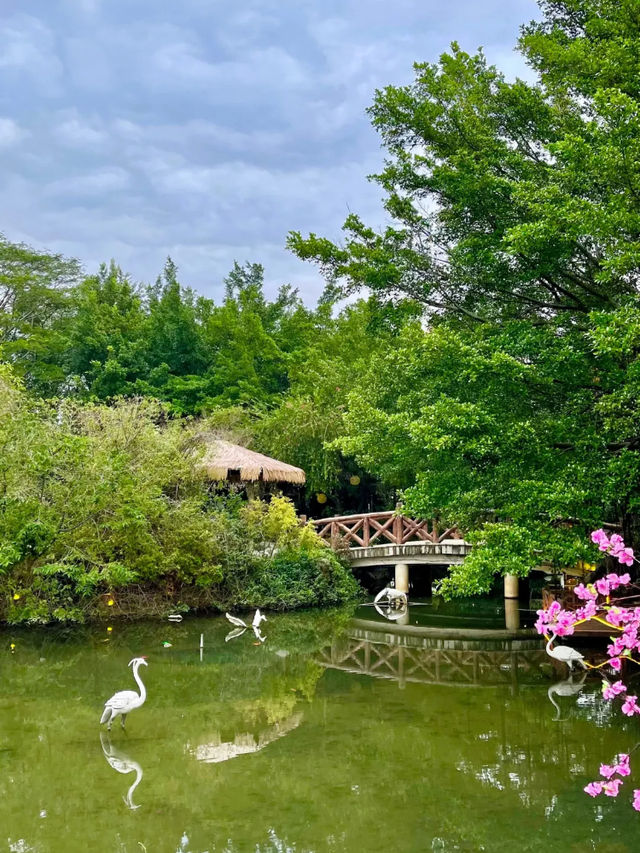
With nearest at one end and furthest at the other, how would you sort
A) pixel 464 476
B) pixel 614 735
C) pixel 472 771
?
1. pixel 472 771
2. pixel 614 735
3. pixel 464 476

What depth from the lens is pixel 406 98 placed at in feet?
32.6

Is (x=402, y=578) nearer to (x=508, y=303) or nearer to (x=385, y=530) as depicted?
(x=385, y=530)

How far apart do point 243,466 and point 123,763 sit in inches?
391

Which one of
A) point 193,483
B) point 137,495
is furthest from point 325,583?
point 137,495

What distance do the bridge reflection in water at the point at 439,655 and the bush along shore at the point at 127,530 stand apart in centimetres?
238

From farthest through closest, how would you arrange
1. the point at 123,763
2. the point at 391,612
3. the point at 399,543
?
1. the point at 399,543
2. the point at 391,612
3. the point at 123,763

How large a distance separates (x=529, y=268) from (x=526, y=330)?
0.85 m

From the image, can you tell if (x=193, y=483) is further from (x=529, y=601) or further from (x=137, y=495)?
(x=529, y=601)

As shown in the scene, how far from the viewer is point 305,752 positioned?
626 centimetres

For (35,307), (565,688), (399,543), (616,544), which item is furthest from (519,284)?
(35,307)

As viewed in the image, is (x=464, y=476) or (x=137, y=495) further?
(x=137, y=495)

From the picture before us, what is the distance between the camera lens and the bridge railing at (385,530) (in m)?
15.8

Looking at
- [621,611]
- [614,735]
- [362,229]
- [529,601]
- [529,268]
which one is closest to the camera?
[621,611]

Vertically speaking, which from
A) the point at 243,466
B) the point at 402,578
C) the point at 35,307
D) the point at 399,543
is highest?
the point at 35,307
